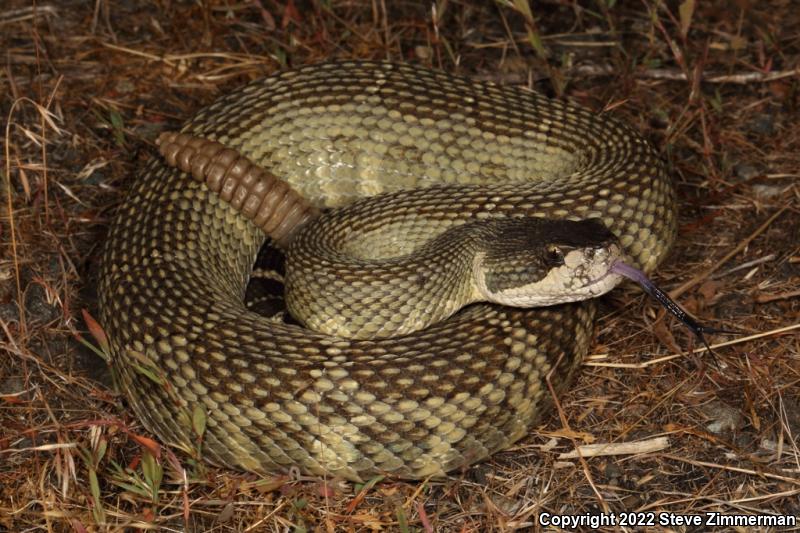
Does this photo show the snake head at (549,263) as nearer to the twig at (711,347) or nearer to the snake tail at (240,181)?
the twig at (711,347)

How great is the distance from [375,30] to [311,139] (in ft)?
→ 4.96

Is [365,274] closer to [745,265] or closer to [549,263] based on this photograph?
[549,263]

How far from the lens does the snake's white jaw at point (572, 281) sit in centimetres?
457

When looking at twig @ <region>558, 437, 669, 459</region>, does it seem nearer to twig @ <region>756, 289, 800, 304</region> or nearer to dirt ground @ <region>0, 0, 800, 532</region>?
dirt ground @ <region>0, 0, 800, 532</region>

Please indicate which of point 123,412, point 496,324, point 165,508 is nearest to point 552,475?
point 496,324

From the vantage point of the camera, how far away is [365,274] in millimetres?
5059

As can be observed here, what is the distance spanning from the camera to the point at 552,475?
457 cm

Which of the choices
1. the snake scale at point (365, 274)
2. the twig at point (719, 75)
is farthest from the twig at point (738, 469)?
the twig at point (719, 75)

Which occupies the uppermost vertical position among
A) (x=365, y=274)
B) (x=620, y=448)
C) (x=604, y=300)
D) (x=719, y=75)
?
(x=719, y=75)

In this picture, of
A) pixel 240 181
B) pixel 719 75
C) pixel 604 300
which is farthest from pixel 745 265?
pixel 240 181

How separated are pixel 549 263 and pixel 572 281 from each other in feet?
0.45

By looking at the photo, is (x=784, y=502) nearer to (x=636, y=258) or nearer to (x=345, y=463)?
(x=636, y=258)

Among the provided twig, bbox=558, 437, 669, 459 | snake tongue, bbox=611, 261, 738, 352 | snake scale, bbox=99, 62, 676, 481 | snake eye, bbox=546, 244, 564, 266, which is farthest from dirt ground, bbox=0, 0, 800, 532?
snake eye, bbox=546, 244, 564, 266

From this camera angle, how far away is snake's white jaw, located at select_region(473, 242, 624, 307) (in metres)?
4.57
